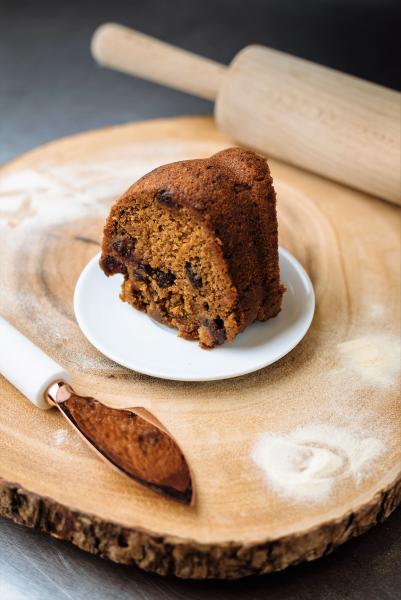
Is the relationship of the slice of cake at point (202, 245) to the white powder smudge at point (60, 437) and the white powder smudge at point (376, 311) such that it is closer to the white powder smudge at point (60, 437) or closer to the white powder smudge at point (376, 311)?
the white powder smudge at point (376, 311)

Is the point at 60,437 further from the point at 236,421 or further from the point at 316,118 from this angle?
the point at 316,118

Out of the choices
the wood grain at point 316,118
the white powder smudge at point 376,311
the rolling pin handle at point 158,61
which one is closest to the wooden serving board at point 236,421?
the white powder smudge at point 376,311

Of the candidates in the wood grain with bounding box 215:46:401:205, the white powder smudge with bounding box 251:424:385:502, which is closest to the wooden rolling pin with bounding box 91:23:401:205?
the wood grain with bounding box 215:46:401:205

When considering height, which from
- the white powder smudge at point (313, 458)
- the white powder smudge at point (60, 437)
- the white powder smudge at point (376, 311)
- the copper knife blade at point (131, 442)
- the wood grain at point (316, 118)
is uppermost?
the wood grain at point (316, 118)

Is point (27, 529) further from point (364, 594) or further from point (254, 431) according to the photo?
point (364, 594)

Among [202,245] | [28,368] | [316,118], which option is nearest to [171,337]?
[202,245]

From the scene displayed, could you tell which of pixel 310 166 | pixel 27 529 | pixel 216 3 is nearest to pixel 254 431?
pixel 27 529
